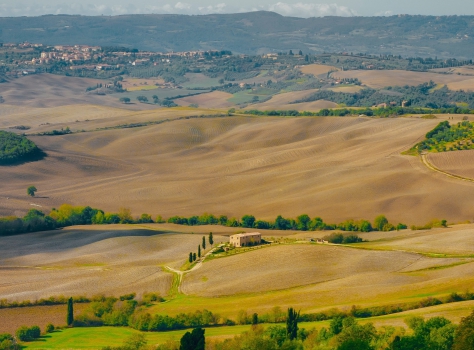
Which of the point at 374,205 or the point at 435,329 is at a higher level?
the point at 435,329

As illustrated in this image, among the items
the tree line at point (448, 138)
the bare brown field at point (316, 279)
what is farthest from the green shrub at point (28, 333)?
the tree line at point (448, 138)

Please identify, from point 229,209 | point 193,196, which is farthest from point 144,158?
point 229,209

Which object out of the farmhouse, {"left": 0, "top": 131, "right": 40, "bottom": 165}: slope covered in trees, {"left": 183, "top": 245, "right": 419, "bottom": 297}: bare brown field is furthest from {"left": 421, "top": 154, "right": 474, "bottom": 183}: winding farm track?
{"left": 0, "top": 131, "right": 40, "bottom": 165}: slope covered in trees

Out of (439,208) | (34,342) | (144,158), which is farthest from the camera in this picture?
(144,158)

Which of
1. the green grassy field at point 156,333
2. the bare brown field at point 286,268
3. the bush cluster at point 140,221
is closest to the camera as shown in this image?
the green grassy field at point 156,333

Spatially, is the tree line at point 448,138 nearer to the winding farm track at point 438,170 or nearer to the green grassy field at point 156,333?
the winding farm track at point 438,170

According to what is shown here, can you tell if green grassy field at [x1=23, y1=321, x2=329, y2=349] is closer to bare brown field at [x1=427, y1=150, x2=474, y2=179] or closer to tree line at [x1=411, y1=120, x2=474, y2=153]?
bare brown field at [x1=427, y1=150, x2=474, y2=179]

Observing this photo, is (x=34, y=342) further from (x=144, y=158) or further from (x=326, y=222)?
(x=144, y=158)
